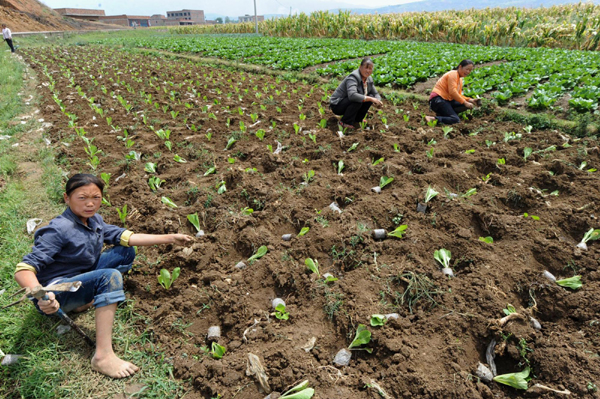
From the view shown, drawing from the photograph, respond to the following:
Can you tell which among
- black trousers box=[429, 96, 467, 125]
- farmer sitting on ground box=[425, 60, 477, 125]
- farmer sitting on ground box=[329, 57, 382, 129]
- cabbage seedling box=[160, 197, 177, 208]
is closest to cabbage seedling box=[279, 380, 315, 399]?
cabbage seedling box=[160, 197, 177, 208]

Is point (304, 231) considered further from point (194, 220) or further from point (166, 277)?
point (166, 277)

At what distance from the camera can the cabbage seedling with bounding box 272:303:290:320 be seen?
2578 millimetres

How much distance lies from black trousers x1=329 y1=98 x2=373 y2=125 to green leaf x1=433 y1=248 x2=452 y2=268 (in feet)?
12.3

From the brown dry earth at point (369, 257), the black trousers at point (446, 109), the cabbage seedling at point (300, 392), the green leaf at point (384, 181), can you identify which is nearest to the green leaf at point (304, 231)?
the brown dry earth at point (369, 257)

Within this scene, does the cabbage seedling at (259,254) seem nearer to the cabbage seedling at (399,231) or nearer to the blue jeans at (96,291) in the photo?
the blue jeans at (96,291)

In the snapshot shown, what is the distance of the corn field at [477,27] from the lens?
1666 cm

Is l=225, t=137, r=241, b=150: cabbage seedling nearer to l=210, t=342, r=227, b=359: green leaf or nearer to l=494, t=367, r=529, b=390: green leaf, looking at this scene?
l=210, t=342, r=227, b=359: green leaf

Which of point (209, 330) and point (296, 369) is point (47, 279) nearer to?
point (209, 330)

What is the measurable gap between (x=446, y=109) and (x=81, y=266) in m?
6.42

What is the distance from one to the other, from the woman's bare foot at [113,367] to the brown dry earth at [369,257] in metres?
0.21

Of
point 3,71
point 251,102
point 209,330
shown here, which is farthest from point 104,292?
point 3,71

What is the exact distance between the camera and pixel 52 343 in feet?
7.93

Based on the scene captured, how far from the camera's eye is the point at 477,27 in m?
19.1

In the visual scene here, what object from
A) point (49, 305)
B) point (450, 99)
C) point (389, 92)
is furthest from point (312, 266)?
point (389, 92)
